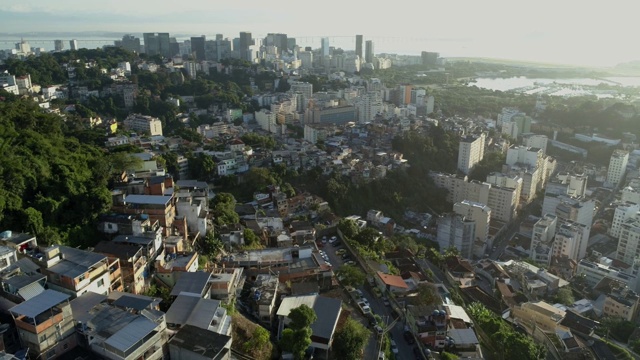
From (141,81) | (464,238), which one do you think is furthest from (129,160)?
(141,81)

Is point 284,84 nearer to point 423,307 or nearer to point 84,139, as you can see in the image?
point 84,139

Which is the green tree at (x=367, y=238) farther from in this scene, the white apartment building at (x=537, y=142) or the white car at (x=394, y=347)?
the white apartment building at (x=537, y=142)

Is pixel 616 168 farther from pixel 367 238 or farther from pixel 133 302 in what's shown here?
pixel 133 302

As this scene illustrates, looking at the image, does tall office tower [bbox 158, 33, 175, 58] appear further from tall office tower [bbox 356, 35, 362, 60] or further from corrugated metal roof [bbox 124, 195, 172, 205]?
corrugated metal roof [bbox 124, 195, 172, 205]

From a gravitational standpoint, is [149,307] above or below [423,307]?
above

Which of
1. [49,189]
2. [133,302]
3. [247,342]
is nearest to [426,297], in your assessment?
[247,342]

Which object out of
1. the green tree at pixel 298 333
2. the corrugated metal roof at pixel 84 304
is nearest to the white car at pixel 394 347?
the green tree at pixel 298 333
